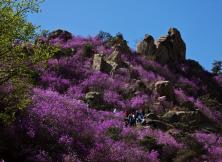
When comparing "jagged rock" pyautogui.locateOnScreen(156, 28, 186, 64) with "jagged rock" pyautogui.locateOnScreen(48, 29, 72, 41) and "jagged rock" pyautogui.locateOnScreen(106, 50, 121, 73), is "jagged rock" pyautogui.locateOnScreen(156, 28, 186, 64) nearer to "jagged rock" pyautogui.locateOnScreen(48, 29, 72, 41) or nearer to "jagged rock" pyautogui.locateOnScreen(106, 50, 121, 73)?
"jagged rock" pyautogui.locateOnScreen(106, 50, 121, 73)

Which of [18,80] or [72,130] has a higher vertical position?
[18,80]

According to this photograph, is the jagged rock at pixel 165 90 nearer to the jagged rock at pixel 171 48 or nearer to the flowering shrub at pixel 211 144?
the flowering shrub at pixel 211 144

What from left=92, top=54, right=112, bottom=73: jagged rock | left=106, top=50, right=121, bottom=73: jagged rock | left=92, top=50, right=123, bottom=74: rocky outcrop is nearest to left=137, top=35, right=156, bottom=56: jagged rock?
left=106, top=50, right=121, bottom=73: jagged rock

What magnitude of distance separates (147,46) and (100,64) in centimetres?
1108

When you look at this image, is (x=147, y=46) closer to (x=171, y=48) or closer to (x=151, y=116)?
(x=171, y=48)

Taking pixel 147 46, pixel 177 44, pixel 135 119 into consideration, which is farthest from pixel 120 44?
pixel 135 119

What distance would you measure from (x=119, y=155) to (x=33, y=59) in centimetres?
713

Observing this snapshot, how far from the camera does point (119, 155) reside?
83.3ft

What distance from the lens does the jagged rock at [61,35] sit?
177ft

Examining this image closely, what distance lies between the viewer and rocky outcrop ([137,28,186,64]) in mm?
54250

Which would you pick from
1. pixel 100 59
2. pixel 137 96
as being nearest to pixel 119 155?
pixel 137 96

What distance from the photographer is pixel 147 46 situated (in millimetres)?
54750

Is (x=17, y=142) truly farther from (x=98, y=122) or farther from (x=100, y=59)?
(x=100, y=59)

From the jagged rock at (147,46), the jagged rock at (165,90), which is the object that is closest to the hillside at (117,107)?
the jagged rock at (165,90)
